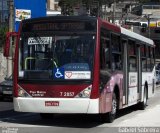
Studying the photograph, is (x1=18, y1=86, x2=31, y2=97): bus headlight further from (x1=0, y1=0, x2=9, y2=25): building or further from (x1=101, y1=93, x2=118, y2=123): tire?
(x1=0, y1=0, x2=9, y2=25): building

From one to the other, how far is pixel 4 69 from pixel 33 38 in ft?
86.9

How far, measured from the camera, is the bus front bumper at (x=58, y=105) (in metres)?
13.3

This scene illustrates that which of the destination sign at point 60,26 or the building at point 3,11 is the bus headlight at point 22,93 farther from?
the building at point 3,11

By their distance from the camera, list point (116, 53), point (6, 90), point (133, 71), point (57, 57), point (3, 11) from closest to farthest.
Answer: point (57, 57), point (116, 53), point (133, 71), point (6, 90), point (3, 11)

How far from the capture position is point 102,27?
14.2 metres

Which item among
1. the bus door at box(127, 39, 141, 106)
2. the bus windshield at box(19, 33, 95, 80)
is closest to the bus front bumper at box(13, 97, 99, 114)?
the bus windshield at box(19, 33, 95, 80)

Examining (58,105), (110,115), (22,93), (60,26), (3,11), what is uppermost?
(60,26)

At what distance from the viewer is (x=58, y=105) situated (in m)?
13.5

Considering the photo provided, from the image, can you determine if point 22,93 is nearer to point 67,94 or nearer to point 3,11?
point 67,94

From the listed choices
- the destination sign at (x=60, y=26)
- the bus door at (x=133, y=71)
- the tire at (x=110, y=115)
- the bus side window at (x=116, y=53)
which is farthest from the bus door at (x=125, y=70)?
the destination sign at (x=60, y=26)

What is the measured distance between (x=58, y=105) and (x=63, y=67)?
1000mm

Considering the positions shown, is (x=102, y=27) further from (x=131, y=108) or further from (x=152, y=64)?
(x=152, y=64)

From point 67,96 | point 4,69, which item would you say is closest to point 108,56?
point 67,96

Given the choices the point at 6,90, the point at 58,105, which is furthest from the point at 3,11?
the point at 58,105
